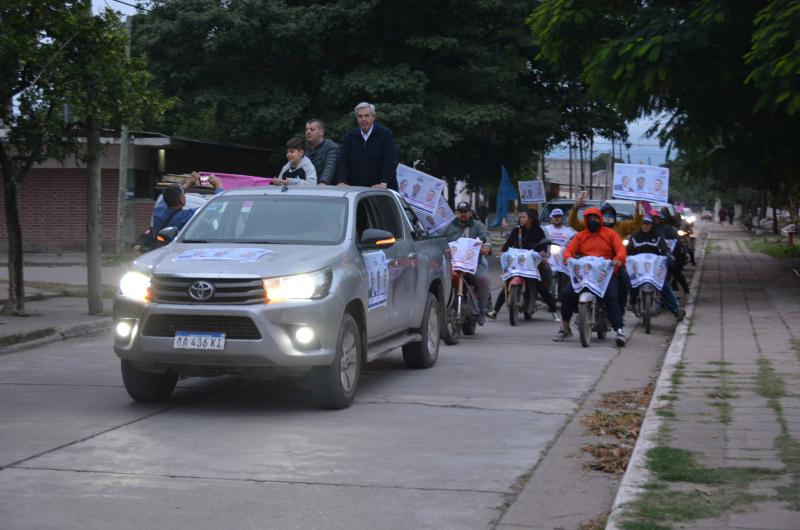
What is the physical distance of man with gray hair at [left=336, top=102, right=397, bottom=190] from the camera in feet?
43.1

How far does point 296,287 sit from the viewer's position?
9.16 metres

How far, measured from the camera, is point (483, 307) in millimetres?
16094

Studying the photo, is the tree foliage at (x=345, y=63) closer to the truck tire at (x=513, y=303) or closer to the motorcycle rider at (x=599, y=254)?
the truck tire at (x=513, y=303)

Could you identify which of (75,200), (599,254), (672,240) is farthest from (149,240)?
(75,200)

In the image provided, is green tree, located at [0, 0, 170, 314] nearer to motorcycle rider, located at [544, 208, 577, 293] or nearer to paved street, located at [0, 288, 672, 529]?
paved street, located at [0, 288, 672, 529]

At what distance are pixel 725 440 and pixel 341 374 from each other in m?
3.07

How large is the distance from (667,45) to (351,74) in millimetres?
11822

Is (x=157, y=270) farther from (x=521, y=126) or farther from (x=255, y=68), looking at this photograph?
(x=521, y=126)

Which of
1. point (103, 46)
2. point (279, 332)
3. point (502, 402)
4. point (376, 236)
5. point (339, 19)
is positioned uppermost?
point (339, 19)

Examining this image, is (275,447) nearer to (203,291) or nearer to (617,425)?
(203,291)

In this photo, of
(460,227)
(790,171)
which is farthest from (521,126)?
(460,227)

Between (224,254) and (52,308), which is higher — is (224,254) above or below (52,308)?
above

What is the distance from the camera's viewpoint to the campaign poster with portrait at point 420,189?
15.2 metres

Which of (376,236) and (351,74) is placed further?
(351,74)
